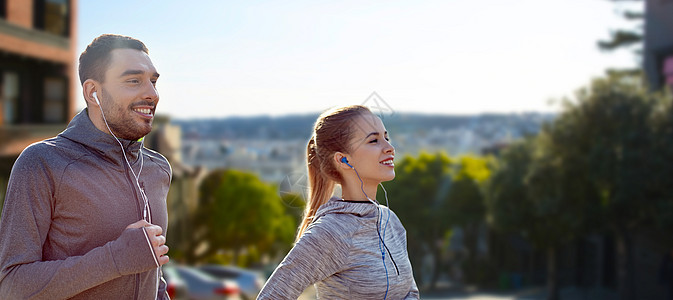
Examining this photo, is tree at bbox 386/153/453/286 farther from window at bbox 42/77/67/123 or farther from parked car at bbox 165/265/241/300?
parked car at bbox 165/265/241/300

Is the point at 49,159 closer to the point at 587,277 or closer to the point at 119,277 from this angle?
the point at 119,277

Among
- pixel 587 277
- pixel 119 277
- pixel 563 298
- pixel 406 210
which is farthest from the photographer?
pixel 406 210

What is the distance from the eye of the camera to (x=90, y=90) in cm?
226

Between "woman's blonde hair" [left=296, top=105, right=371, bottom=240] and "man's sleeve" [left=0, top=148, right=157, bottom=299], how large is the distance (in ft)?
2.73

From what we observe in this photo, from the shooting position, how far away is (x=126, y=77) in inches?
88.4

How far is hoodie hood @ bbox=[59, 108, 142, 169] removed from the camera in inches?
87.7

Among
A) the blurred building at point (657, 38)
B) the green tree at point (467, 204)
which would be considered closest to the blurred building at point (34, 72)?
the blurred building at point (657, 38)

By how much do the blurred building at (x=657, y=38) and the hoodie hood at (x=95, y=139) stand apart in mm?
21769

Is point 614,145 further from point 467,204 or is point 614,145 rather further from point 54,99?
point 467,204

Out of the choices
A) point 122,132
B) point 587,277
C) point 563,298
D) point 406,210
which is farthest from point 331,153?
point 406,210

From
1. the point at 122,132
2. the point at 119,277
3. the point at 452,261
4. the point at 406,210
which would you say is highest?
the point at 122,132

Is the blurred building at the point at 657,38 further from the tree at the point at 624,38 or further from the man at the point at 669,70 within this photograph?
the tree at the point at 624,38

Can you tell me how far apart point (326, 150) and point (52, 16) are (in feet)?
54.8

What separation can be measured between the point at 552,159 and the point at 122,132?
17.2 metres
